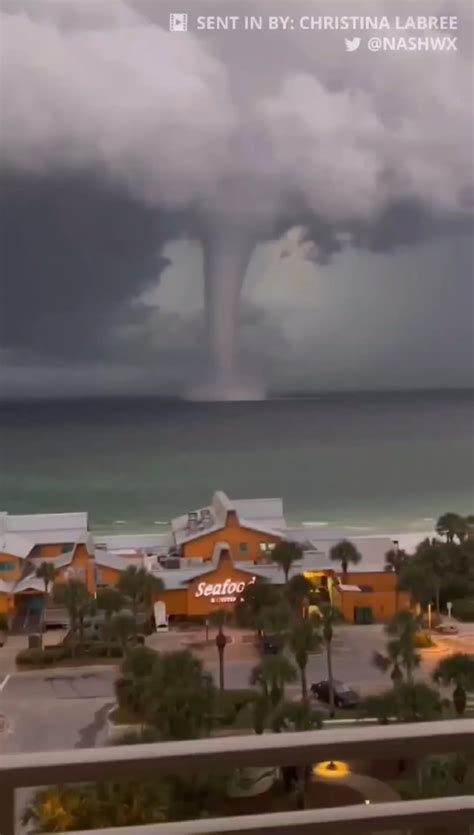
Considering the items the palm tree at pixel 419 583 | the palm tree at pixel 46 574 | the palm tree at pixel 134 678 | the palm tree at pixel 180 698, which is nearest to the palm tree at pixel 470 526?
the palm tree at pixel 419 583

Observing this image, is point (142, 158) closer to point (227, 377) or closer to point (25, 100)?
point (25, 100)

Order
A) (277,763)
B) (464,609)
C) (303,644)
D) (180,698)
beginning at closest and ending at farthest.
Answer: (277,763) < (180,698) < (303,644) < (464,609)

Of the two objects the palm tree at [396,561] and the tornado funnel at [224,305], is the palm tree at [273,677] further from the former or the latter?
the tornado funnel at [224,305]

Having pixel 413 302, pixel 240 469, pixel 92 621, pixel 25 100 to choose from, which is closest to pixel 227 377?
pixel 240 469

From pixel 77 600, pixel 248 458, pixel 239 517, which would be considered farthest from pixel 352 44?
pixel 77 600

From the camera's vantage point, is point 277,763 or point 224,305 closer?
point 277,763

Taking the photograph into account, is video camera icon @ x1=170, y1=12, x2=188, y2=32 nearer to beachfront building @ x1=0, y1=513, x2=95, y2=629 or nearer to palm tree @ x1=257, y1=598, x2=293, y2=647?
beachfront building @ x1=0, y1=513, x2=95, y2=629

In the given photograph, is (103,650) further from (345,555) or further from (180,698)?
(345,555)
